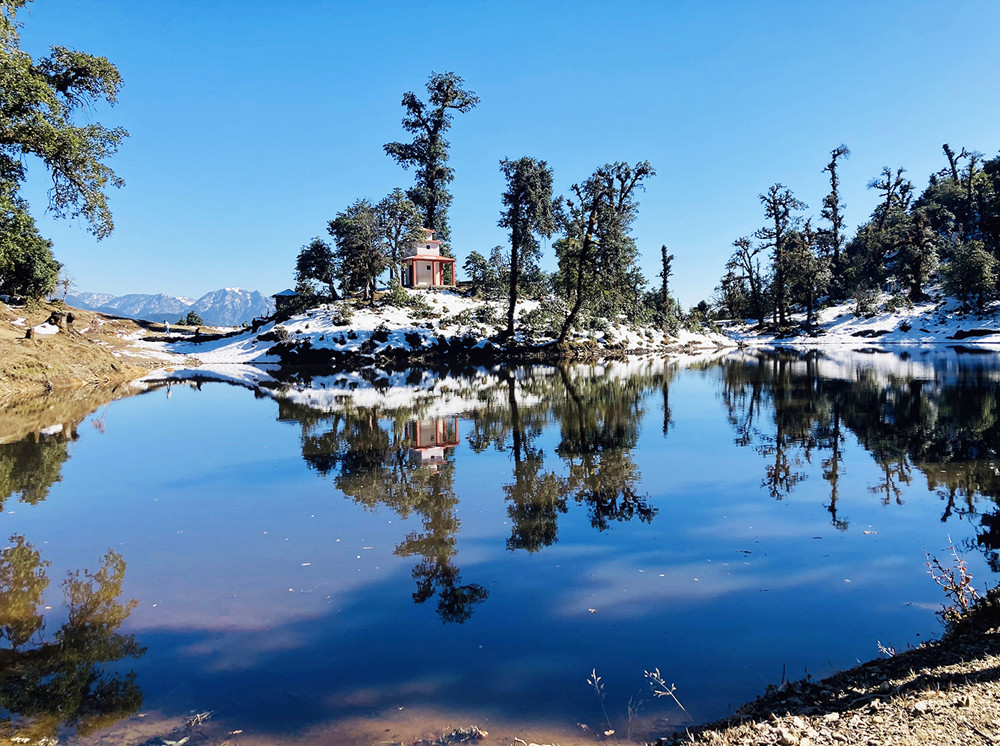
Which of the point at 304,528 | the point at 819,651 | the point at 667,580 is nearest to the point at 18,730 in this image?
the point at 304,528

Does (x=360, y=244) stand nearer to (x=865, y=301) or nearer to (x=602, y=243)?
(x=602, y=243)

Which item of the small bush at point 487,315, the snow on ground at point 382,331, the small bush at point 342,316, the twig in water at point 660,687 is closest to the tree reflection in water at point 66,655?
the twig in water at point 660,687

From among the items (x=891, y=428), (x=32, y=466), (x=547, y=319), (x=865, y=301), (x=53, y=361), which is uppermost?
(x=865, y=301)

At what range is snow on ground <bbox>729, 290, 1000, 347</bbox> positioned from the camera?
4981 cm

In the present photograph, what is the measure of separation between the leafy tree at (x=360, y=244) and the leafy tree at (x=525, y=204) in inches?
464

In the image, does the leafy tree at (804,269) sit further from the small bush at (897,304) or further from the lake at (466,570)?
the lake at (466,570)

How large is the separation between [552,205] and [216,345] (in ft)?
99.6

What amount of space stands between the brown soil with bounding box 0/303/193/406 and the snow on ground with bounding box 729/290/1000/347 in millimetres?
57408

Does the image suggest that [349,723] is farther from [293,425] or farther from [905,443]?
[293,425]

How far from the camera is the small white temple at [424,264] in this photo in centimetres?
5681

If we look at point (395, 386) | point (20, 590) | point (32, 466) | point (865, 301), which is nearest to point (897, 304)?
point (865, 301)

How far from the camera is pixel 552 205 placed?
45.9 metres

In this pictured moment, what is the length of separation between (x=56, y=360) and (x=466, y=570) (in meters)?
32.4

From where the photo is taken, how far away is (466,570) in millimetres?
6480
